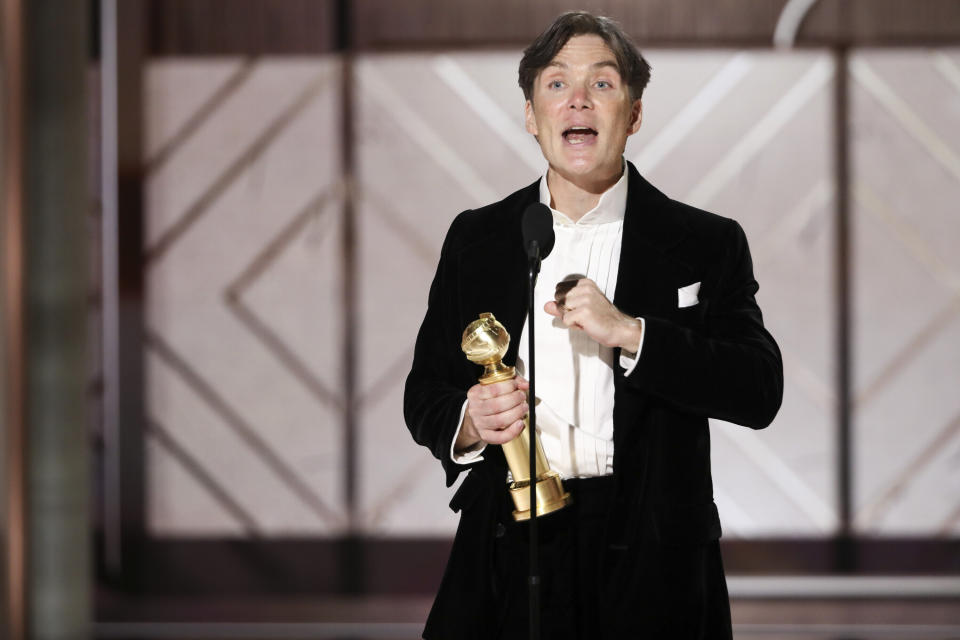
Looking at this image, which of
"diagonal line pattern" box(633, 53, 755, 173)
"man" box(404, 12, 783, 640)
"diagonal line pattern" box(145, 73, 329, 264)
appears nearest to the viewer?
"man" box(404, 12, 783, 640)

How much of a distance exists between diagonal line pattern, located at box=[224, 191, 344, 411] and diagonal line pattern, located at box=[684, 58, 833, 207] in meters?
0.98

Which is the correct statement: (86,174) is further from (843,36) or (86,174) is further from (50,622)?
(843,36)

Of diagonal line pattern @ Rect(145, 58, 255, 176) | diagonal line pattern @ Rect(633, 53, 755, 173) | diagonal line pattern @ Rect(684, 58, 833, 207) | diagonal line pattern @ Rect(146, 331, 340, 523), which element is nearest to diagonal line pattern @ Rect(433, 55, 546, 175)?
diagonal line pattern @ Rect(633, 53, 755, 173)

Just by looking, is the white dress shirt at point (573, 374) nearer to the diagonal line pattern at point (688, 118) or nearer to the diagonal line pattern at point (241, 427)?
the diagonal line pattern at point (688, 118)

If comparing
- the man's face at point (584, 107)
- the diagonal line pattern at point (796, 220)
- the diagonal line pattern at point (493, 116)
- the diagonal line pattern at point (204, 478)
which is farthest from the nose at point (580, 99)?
the diagonal line pattern at point (204, 478)

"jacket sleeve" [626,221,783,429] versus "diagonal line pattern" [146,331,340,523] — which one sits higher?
"jacket sleeve" [626,221,783,429]

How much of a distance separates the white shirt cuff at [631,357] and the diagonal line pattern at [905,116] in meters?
1.67

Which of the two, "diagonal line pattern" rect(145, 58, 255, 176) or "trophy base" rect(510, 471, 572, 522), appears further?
"diagonal line pattern" rect(145, 58, 255, 176)

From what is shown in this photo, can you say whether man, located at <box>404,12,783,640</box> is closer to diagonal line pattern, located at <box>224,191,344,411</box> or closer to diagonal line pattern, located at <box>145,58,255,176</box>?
diagonal line pattern, located at <box>224,191,344,411</box>

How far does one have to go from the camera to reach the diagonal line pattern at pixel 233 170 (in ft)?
8.16

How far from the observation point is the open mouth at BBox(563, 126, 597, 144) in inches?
44.9

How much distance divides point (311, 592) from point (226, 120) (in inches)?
50.1

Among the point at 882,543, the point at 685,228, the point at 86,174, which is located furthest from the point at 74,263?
the point at 882,543

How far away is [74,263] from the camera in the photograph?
251cm
